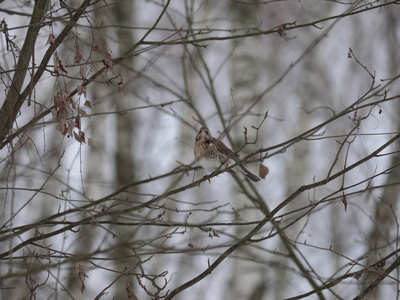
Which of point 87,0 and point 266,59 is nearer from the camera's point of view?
point 87,0

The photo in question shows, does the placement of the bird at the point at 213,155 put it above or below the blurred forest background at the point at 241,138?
below

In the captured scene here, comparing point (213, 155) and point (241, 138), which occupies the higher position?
point (241, 138)

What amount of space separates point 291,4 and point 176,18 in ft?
7.26

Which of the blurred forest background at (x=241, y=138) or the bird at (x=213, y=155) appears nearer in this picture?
the bird at (x=213, y=155)

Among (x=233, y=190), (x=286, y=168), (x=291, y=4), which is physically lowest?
(x=233, y=190)

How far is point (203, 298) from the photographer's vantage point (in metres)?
9.81

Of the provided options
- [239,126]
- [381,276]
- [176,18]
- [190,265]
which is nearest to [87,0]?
[381,276]

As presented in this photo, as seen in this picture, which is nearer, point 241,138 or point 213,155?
point 213,155

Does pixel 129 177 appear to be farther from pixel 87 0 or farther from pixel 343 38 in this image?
pixel 343 38

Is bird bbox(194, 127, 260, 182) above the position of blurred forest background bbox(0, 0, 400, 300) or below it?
below

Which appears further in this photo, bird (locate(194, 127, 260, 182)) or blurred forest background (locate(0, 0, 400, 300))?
blurred forest background (locate(0, 0, 400, 300))

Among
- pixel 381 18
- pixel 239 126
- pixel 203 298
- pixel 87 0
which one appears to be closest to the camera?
pixel 87 0

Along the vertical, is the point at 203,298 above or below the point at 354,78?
below

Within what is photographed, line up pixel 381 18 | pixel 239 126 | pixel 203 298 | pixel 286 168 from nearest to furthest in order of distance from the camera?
pixel 239 126
pixel 381 18
pixel 286 168
pixel 203 298
